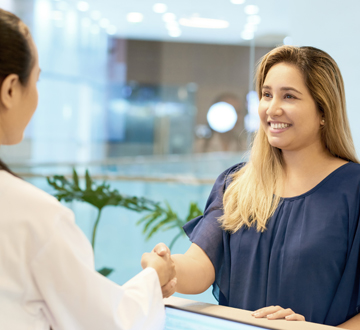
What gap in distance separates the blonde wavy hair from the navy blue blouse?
0.05 metres

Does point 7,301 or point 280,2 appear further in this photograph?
point 280,2

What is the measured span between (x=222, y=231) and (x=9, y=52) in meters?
0.98

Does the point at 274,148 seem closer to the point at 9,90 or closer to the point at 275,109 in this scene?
the point at 275,109

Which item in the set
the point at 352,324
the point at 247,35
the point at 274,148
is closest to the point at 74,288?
the point at 352,324

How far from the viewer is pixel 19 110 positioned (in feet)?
2.78

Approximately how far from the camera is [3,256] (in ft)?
2.54

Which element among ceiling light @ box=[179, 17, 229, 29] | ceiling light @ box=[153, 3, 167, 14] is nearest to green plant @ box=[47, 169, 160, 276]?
ceiling light @ box=[153, 3, 167, 14]

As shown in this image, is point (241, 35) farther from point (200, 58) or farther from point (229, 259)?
point (229, 259)

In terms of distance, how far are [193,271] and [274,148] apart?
0.52 m

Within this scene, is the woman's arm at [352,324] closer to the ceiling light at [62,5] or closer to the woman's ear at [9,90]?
the woman's ear at [9,90]

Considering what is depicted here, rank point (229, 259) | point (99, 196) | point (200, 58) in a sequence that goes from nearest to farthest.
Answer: point (229, 259)
point (99, 196)
point (200, 58)

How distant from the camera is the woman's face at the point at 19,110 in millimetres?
837

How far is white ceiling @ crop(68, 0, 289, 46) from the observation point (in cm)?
767

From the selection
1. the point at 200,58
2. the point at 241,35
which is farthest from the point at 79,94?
the point at 241,35
